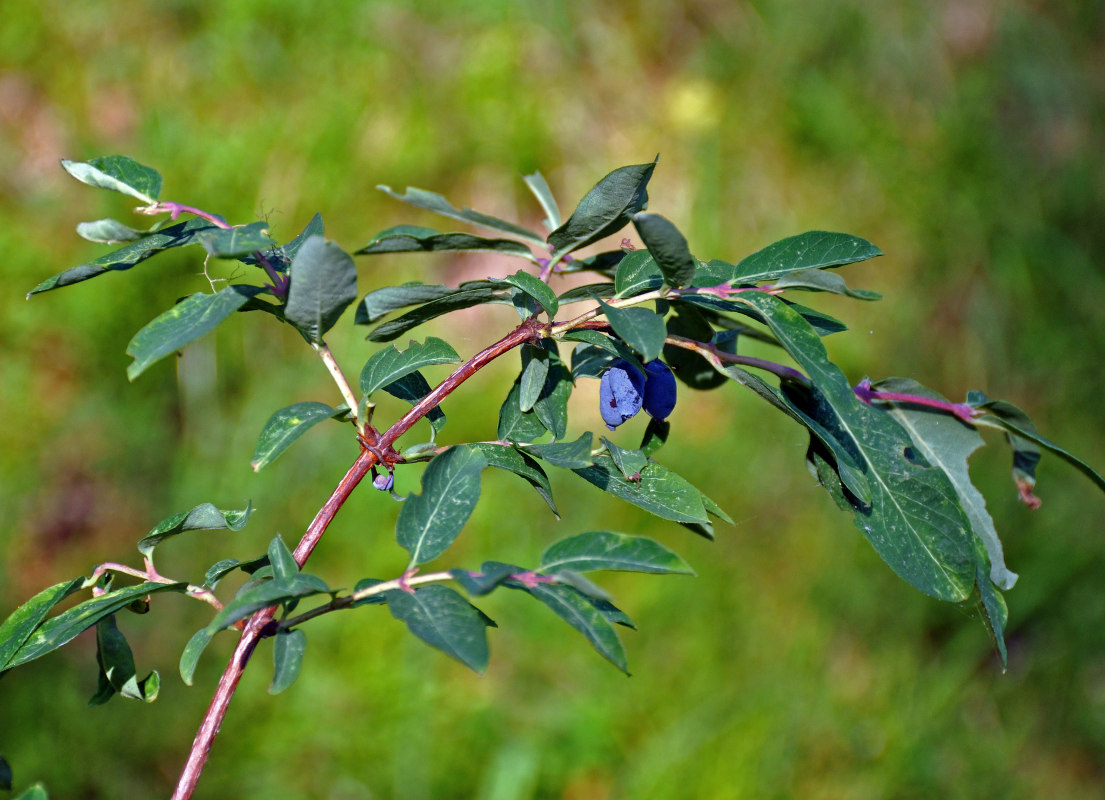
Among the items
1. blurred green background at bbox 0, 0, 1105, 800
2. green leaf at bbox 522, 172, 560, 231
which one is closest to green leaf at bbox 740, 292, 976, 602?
green leaf at bbox 522, 172, 560, 231

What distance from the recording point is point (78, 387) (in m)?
2.29

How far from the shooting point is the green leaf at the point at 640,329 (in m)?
0.54

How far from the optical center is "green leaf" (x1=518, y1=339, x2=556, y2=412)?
65cm

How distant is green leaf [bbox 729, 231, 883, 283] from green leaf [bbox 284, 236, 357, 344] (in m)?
0.27

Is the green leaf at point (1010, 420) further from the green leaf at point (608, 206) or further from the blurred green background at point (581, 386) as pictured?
the blurred green background at point (581, 386)

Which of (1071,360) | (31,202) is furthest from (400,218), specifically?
(1071,360)

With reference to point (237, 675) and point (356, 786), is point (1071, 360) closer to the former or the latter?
point (356, 786)

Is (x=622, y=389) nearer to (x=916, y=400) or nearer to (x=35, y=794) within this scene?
(x=916, y=400)

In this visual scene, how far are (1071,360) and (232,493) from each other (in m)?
2.31

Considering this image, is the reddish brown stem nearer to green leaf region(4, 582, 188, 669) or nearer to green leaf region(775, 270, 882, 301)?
green leaf region(4, 582, 188, 669)

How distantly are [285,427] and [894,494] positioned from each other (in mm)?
422

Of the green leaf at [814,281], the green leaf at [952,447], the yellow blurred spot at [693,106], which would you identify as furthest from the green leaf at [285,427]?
the yellow blurred spot at [693,106]

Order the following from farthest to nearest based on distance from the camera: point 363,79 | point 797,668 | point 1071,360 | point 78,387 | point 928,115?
1. point 928,115
2. point 363,79
3. point 1071,360
4. point 78,387
5. point 797,668

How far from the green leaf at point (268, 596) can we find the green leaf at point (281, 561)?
0.06ft
